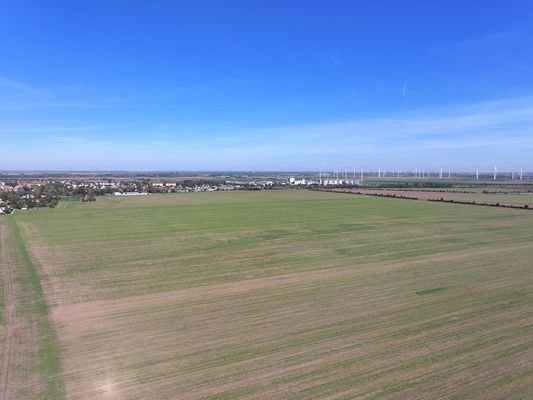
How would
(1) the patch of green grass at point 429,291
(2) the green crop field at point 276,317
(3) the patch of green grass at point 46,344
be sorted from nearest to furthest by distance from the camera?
(3) the patch of green grass at point 46,344
(2) the green crop field at point 276,317
(1) the patch of green grass at point 429,291

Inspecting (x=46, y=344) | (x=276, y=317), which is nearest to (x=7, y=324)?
(x=46, y=344)

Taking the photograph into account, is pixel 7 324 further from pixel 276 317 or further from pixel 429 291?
pixel 429 291

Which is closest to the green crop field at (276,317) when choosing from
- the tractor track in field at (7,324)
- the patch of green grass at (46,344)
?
the patch of green grass at (46,344)

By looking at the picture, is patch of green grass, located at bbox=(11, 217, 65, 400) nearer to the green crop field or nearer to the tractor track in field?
the green crop field

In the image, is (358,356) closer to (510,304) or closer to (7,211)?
(510,304)

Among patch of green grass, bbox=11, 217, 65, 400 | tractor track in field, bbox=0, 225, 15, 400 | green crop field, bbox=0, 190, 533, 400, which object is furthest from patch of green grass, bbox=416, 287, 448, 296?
tractor track in field, bbox=0, 225, 15, 400

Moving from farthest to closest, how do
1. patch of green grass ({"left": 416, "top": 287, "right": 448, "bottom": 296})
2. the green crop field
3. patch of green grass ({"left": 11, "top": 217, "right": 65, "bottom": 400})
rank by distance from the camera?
patch of green grass ({"left": 416, "top": 287, "right": 448, "bottom": 296})
the green crop field
patch of green grass ({"left": 11, "top": 217, "right": 65, "bottom": 400})

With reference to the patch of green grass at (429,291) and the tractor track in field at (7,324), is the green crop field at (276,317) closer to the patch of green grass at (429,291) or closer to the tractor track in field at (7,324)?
the patch of green grass at (429,291)

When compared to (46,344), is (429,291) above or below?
above
